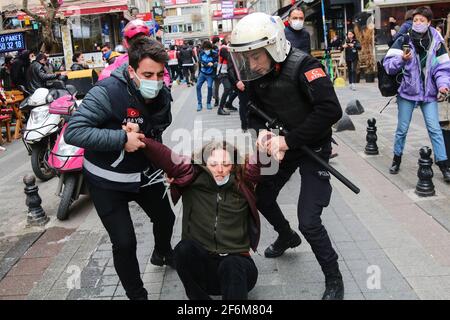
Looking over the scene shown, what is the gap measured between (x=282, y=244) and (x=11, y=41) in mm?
9903

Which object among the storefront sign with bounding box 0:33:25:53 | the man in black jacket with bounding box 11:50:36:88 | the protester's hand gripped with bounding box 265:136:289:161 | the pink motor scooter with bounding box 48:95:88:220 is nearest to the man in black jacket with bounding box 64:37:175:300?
the protester's hand gripped with bounding box 265:136:289:161

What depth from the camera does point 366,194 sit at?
17.1ft

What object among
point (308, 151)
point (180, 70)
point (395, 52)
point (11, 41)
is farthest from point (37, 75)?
point (180, 70)

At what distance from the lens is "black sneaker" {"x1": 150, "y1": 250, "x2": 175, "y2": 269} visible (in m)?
3.71

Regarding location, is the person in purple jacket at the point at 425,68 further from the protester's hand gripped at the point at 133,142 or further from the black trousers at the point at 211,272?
the protester's hand gripped at the point at 133,142

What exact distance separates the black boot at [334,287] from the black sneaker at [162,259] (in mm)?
1217

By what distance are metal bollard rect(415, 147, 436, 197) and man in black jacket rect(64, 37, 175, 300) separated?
3.00 m

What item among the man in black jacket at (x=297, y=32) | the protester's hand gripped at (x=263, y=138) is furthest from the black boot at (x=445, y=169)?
the protester's hand gripped at (x=263, y=138)

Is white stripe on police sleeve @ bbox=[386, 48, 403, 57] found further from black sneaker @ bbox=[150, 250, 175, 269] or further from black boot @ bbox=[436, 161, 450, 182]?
black sneaker @ bbox=[150, 250, 175, 269]

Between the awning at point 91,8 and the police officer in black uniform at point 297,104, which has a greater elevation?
the awning at point 91,8

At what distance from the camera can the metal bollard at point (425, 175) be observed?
490 centimetres

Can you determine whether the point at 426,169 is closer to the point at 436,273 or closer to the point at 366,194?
the point at 366,194

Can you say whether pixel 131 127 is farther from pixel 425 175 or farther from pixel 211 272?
pixel 425 175

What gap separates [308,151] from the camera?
2996 mm
